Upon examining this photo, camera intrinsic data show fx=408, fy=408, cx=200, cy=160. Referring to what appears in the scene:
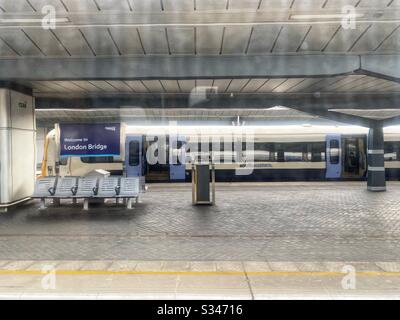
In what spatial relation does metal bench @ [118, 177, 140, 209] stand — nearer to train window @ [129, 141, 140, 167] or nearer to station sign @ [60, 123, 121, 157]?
station sign @ [60, 123, 121, 157]

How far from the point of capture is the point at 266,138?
1823cm

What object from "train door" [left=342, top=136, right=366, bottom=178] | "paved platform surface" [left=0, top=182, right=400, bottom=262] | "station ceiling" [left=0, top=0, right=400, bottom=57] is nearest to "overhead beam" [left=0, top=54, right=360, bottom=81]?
"station ceiling" [left=0, top=0, right=400, bottom=57]

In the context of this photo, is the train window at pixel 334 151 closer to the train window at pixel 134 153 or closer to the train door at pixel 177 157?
the train door at pixel 177 157

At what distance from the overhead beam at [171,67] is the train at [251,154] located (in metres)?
9.07

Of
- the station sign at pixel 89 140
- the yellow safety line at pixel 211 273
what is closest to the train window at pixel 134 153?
the station sign at pixel 89 140

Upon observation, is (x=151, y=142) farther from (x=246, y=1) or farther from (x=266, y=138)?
(x=246, y=1)

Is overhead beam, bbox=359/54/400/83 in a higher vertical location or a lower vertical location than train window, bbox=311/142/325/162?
higher

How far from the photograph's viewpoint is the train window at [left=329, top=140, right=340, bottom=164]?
18266 mm

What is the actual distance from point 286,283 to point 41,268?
3189 millimetres

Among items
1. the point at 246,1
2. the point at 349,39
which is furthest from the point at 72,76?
the point at 349,39

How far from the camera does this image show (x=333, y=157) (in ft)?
60.0

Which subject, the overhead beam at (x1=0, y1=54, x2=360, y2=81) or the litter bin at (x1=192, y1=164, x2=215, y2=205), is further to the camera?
the litter bin at (x1=192, y1=164, x2=215, y2=205)

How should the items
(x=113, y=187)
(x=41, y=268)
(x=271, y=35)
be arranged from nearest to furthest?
(x=41, y=268) → (x=271, y=35) → (x=113, y=187)
